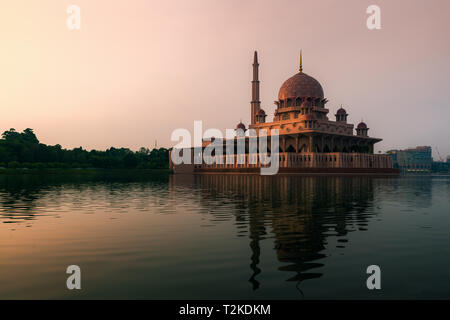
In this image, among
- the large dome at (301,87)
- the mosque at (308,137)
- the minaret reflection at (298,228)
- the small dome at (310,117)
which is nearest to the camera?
the minaret reflection at (298,228)

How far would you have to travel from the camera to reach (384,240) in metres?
10.7

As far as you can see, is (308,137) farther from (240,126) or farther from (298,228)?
(298,228)

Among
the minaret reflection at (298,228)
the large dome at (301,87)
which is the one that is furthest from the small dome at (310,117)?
the minaret reflection at (298,228)

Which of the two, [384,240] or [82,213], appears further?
[82,213]

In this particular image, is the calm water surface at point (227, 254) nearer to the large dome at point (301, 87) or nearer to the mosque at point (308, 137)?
the mosque at point (308, 137)

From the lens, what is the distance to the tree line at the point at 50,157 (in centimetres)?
11781

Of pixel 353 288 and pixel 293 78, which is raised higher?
pixel 293 78

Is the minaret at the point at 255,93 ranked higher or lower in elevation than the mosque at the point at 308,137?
higher

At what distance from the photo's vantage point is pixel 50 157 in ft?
430

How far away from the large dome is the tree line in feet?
197
